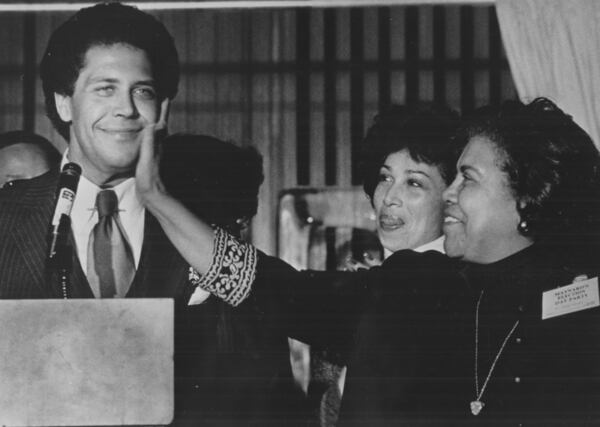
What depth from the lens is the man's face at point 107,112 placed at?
2.80 m

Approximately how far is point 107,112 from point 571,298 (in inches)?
61.5

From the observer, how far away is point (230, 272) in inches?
107

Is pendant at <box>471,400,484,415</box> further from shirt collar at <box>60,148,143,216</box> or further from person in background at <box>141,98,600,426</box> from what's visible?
shirt collar at <box>60,148,143,216</box>

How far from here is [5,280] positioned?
9.04 feet

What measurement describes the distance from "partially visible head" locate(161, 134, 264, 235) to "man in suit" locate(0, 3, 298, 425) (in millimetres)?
117

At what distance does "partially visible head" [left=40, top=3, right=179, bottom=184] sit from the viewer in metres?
2.81

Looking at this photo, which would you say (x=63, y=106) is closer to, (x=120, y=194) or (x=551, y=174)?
(x=120, y=194)

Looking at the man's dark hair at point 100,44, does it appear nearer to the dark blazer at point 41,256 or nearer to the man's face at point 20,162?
the man's face at point 20,162

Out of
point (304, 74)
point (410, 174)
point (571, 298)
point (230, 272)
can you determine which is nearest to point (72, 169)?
point (230, 272)

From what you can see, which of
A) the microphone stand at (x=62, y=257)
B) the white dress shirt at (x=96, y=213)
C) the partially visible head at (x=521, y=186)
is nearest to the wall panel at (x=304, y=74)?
the white dress shirt at (x=96, y=213)

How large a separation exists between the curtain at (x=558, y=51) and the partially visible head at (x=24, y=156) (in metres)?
1.60

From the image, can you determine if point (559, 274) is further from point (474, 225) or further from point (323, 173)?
point (323, 173)

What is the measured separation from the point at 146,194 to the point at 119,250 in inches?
8.1

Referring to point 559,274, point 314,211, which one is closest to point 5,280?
point 314,211
